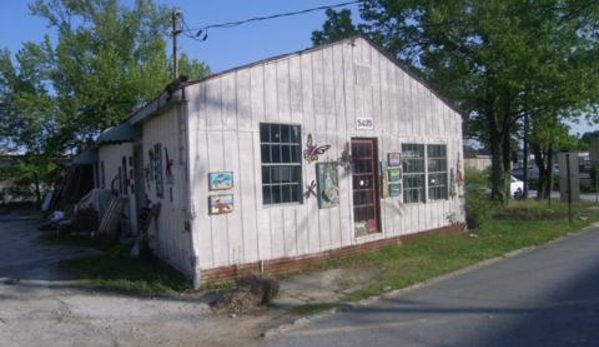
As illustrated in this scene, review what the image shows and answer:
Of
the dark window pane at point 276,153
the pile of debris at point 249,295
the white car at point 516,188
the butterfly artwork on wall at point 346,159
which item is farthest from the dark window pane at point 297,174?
the white car at point 516,188

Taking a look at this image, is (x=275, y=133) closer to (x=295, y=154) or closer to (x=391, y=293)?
(x=295, y=154)

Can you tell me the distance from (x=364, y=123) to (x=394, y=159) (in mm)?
1284

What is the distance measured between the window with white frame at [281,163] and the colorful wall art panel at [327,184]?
0.49m

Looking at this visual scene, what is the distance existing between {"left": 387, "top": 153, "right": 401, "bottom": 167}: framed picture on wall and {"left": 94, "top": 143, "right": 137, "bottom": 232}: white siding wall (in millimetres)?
6253

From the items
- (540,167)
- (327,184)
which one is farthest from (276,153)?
(540,167)

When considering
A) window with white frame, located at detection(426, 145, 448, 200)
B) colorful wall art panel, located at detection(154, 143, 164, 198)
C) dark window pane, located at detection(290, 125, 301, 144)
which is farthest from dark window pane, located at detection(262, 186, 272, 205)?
window with white frame, located at detection(426, 145, 448, 200)

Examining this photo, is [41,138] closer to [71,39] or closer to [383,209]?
[71,39]

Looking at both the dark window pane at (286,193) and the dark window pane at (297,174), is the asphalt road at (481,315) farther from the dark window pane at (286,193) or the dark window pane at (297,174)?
the dark window pane at (297,174)

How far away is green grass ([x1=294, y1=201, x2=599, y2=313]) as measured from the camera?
8930 mm

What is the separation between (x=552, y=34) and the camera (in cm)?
1909

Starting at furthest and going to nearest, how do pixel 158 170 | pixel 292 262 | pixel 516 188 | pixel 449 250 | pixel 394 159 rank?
pixel 516 188 < pixel 394 159 < pixel 449 250 < pixel 158 170 < pixel 292 262

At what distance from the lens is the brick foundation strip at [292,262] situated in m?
8.69

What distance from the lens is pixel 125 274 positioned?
942 centimetres

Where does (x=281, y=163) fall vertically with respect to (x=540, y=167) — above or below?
above
